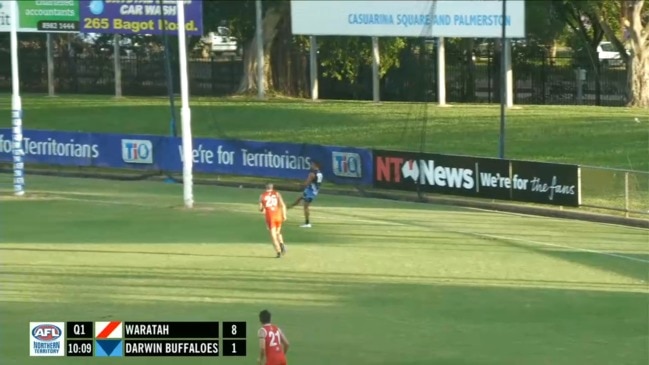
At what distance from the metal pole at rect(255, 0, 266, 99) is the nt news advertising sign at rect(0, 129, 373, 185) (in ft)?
81.9

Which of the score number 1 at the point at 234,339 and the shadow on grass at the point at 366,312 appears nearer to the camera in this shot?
the score number 1 at the point at 234,339

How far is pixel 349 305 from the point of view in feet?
60.0

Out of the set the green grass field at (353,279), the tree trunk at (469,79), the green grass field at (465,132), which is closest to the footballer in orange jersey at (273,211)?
the green grass field at (353,279)

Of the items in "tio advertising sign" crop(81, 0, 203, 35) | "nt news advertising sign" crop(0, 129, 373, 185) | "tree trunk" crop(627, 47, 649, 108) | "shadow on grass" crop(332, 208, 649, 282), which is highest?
"tio advertising sign" crop(81, 0, 203, 35)

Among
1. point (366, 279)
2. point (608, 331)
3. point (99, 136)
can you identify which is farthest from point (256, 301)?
point (99, 136)

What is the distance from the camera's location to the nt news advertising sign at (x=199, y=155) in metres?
34.4

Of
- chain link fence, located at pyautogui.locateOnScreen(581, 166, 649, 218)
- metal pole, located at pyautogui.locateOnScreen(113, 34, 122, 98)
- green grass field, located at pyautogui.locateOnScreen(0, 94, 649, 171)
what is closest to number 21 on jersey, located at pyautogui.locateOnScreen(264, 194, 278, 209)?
chain link fence, located at pyautogui.locateOnScreen(581, 166, 649, 218)

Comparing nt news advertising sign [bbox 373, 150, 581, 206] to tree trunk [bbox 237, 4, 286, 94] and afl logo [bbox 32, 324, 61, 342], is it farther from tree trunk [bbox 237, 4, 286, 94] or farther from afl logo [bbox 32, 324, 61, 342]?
tree trunk [bbox 237, 4, 286, 94]

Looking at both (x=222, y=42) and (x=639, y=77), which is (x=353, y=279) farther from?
(x=222, y=42)

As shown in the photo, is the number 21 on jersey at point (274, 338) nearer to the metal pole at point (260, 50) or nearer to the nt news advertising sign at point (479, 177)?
the metal pole at point (260, 50)

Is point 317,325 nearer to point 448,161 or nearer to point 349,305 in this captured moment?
point 349,305

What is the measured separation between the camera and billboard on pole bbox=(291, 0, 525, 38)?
6332mm

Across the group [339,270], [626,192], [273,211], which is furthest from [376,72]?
[626,192]

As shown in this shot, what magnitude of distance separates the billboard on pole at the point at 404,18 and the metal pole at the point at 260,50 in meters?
0.29
